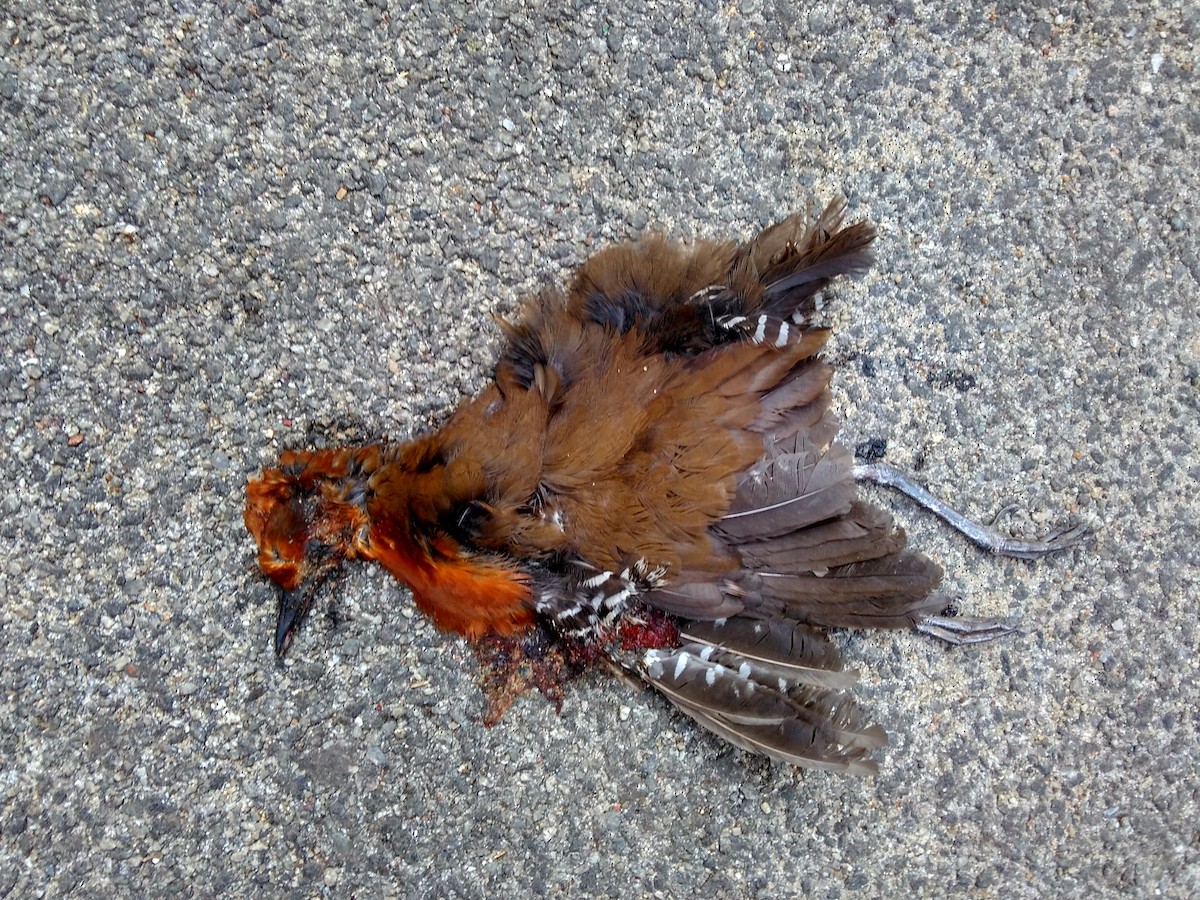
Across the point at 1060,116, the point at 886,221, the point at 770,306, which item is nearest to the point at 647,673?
the point at 770,306

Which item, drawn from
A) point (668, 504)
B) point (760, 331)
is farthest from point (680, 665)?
point (760, 331)

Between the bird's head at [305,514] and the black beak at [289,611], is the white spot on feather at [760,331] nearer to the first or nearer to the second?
the bird's head at [305,514]

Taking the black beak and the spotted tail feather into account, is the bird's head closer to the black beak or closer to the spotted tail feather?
the black beak

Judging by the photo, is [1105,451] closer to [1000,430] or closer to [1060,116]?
[1000,430]

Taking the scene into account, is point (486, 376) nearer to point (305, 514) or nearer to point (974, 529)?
point (305, 514)

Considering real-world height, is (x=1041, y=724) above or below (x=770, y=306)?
below
